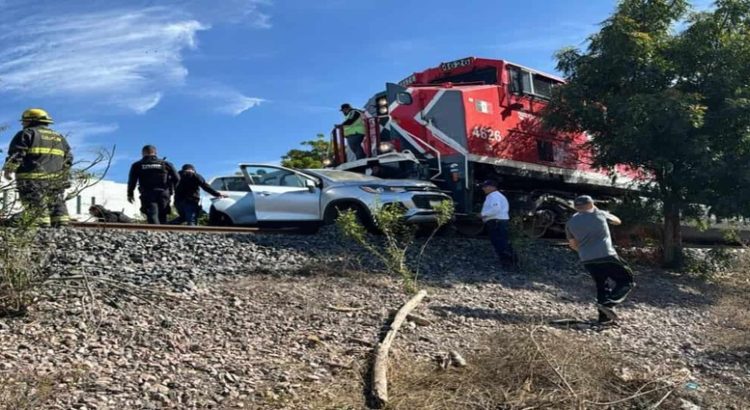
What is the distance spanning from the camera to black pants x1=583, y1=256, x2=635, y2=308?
748 centimetres

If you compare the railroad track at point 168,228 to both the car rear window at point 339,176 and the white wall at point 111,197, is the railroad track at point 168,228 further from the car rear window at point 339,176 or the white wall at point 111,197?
the white wall at point 111,197

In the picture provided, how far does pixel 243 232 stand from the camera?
33.7 feet

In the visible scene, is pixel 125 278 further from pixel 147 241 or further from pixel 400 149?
pixel 400 149

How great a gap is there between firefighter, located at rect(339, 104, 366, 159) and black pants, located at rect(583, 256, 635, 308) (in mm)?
6380

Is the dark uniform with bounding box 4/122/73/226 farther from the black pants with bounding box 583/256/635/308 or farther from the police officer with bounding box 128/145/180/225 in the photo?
the black pants with bounding box 583/256/635/308

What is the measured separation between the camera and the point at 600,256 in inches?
297

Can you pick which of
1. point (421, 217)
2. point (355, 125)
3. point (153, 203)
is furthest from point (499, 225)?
point (153, 203)

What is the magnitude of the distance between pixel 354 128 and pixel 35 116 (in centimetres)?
631

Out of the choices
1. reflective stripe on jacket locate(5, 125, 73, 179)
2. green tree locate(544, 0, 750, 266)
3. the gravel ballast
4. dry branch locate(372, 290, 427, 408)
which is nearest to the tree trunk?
green tree locate(544, 0, 750, 266)

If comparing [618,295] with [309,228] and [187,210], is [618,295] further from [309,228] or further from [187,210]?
[187,210]

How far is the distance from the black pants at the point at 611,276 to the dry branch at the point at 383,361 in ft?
7.27

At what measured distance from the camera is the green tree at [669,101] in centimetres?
1112

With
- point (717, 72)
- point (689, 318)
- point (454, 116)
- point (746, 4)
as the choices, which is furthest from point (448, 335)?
point (746, 4)

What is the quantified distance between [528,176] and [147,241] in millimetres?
7070
